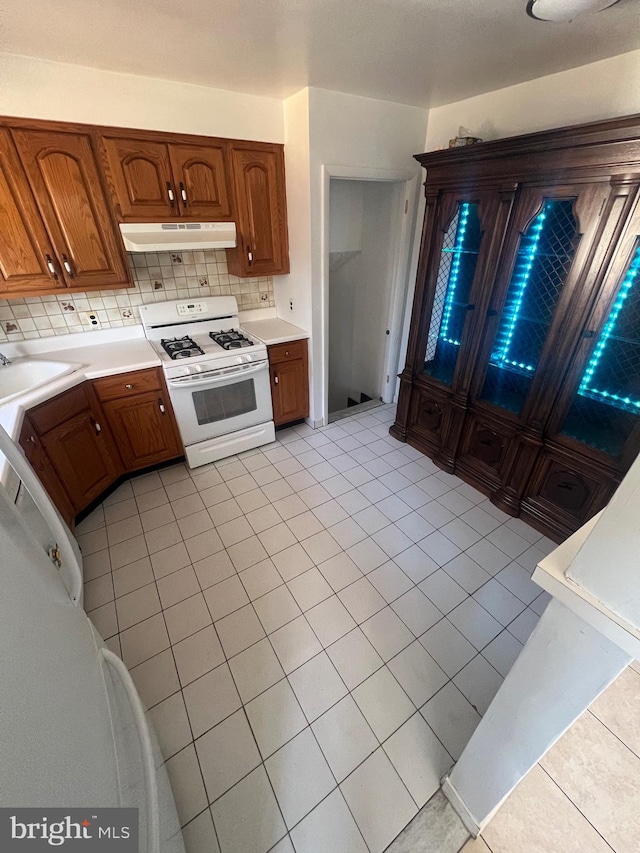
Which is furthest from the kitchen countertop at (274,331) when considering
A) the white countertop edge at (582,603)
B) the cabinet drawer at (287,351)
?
the white countertop edge at (582,603)

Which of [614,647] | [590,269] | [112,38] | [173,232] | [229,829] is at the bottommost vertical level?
[229,829]

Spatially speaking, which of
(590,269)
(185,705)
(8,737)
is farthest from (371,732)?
(590,269)

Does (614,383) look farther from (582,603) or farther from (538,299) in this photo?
(582,603)

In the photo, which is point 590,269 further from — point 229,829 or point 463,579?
point 229,829

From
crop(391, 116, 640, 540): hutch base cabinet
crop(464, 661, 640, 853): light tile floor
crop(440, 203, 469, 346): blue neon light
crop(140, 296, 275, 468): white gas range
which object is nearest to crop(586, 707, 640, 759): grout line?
crop(464, 661, 640, 853): light tile floor

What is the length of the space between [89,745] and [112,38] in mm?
2543

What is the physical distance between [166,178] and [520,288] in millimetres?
2267

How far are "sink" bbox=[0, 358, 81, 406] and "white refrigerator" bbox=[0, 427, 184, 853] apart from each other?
57.2 inches

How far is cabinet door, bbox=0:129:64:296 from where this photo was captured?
71.0 inches

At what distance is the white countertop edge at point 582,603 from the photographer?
529 mm

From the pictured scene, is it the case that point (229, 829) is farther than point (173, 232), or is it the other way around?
point (173, 232)

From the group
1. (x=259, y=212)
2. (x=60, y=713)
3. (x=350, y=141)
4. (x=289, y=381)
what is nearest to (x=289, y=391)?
(x=289, y=381)

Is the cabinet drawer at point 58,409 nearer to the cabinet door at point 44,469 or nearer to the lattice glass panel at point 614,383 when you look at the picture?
the cabinet door at point 44,469

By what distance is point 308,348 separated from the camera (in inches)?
112
